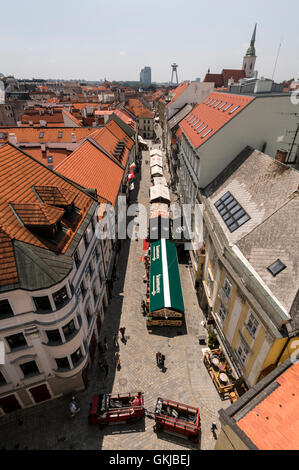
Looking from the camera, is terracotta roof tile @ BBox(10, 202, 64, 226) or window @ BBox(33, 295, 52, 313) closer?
window @ BBox(33, 295, 52, 313)

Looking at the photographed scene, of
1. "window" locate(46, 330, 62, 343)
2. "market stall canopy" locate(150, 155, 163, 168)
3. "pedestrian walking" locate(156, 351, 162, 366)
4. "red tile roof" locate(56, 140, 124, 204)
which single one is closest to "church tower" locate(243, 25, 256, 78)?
"market stall canopy" locate(150, 155, 163, 168)

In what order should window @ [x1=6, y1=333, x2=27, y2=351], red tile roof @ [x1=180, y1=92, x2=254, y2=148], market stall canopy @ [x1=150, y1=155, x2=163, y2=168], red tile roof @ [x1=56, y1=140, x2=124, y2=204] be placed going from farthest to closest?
market stall canopy @ [x1=150, y1=155, x2=163, y2=168] < red tile roof @ [x1=56, y1=140, x2=124, y2=204] < red tile roof @ [x1=180, y1=92, x2=254, y2=148] < window @ [x1=6, y1=333, x2=27, y2=351]

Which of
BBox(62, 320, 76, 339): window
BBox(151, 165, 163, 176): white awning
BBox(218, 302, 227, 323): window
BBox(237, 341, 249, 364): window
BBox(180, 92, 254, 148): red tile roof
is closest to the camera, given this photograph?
BBox(62, 320, 76, 339): window

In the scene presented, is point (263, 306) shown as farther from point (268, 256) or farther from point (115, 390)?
point (115, 390)

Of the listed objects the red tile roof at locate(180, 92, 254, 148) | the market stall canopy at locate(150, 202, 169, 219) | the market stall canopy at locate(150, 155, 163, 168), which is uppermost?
the red tile roof at locate(180, 92, 254, 148)

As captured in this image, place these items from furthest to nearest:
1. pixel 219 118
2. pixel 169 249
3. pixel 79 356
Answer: pixel 169 249
pixel 219 118
pixel 79 356

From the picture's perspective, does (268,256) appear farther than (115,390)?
No

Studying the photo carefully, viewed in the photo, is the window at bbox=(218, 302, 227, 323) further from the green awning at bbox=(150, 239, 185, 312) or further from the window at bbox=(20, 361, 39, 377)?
the window at bbox=(20, 361, 39, 377)
